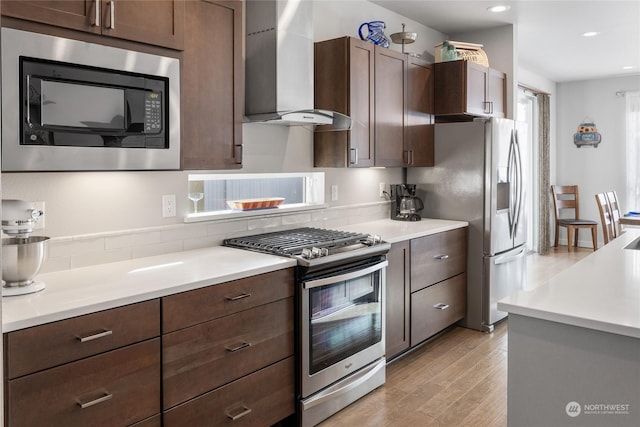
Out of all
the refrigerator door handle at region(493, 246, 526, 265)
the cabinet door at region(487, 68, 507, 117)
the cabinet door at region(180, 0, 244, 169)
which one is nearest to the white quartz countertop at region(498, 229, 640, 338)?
the cabinet door at region(180, 0, 244, 169)

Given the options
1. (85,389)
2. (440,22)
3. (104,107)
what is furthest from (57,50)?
(440,22)

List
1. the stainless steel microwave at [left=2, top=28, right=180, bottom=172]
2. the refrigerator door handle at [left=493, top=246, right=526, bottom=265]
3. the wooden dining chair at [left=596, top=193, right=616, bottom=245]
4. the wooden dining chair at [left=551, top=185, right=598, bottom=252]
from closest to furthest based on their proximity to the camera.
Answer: the stainless steel microwave at [left=2, top=28, right=180, bottom=172]
the refrigerator door handle at [left=493, top=246, right=526, bottom=265]
the wooden dining chair at [left=596, top=193, right=616, bottom=245]
the wooden dining chair at [left=551, top=185, right=598, bottom=252]

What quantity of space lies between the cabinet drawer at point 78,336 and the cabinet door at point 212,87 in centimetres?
79

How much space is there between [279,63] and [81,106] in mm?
1184

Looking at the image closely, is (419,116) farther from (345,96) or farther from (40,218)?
(40,218)

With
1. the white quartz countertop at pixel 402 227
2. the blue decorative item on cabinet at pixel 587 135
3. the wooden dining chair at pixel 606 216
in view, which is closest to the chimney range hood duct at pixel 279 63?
the white quartz countertop at pixel 402 227

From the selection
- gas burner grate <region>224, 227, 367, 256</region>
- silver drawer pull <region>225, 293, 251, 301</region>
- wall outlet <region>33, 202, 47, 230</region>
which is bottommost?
silver drawer pull <region>225, 293, 251, 301</region>

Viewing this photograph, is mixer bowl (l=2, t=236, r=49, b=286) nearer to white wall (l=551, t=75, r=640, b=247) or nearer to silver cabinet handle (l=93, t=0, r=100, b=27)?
silver cabinet handle (l=93, t=0, r=100, b=27)

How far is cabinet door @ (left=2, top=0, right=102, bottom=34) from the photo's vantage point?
1.72m

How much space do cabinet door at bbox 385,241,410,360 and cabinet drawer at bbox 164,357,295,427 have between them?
930 mm

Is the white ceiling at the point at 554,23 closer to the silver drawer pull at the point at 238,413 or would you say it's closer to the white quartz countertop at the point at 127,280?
the white quartz countertop at the point at 127,280

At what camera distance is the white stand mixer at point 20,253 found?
1775mm

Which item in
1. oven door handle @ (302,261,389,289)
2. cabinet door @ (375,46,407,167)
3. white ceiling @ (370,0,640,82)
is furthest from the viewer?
white ceiling @ (370,0,640,82)

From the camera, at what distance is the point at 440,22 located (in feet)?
15.0
